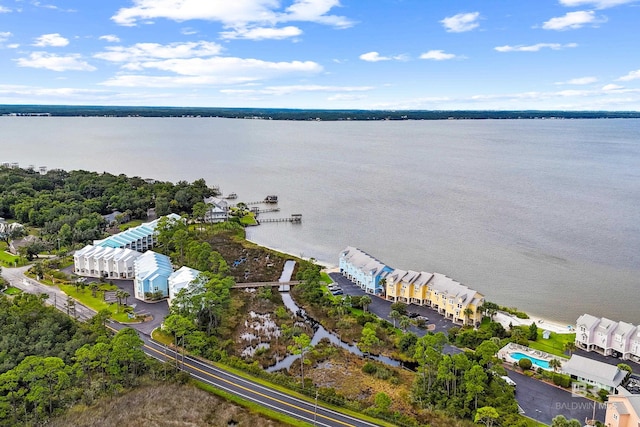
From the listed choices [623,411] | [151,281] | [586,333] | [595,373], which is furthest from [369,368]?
[151,281]

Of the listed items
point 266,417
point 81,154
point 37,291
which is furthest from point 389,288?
point 81,154

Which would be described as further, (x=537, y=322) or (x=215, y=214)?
(x=215, y=214)

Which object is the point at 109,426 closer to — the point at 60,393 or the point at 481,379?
the point at 60,393

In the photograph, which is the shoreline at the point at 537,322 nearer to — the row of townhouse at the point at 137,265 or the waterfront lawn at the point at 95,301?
the row of townhouse at the point at 137,265

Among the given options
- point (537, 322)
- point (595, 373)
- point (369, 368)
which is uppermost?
point (595, 373)

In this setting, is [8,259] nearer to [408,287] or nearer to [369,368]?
[369,368]
